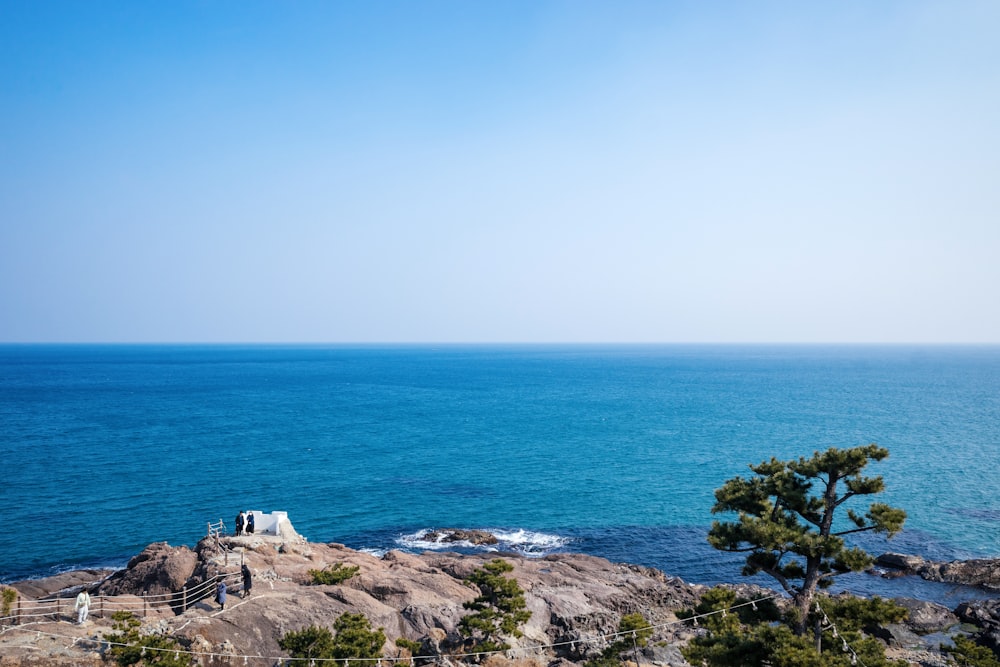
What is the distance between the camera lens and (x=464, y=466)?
76.3 m

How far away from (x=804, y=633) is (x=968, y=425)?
10904cm

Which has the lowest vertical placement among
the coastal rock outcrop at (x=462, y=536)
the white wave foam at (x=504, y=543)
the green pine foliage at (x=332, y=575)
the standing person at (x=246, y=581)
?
the white wave foam at (x=504, y=543)

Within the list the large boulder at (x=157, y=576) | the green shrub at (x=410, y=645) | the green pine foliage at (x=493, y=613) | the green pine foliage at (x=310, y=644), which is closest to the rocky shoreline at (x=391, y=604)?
the large boulder at (x=157, y=576)

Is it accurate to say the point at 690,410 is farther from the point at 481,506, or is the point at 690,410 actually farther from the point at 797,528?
the point at 797,528

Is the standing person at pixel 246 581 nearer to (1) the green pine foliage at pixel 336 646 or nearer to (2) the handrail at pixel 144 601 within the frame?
(2) the handrail at pixel 144 601

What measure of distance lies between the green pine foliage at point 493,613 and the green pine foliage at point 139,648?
11.6 metres

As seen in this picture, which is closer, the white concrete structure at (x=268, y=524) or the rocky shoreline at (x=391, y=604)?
the rocky shoreline at (x=391, y=604)

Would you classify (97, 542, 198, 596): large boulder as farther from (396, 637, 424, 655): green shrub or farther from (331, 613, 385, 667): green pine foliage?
(331, 613, 385, 667): green pine foliage

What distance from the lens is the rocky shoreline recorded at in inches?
933

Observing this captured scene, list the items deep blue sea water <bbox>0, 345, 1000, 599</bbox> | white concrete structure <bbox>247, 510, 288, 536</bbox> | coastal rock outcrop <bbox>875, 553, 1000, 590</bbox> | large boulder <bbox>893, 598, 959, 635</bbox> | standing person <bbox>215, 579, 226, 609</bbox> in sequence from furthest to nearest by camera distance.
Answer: deep blue sea water <bbox>0, 345, 1000, 599</bbox>
coastal rock outcrop <bbox>875, 553, 1000, 590</bbox>
white concrete structure <bbox>247, 510, 288, 536</bbox>
large boulder <bbox>893, 598, 959, 635</bbox>
standing person <bbox>215, 579, 226, 609</bbox>

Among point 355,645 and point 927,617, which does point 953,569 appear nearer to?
point 927,617

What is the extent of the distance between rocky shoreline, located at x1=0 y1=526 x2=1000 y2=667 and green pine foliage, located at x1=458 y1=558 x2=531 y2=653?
1.32m

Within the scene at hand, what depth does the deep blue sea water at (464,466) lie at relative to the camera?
5103cm

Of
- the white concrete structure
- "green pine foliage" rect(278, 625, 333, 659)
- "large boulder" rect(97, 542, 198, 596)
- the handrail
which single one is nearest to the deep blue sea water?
the white concrete structure
